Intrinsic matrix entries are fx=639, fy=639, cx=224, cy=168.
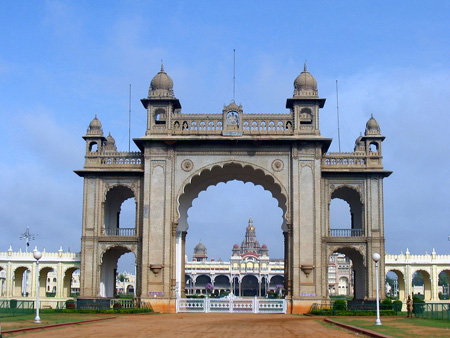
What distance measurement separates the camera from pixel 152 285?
123 ft

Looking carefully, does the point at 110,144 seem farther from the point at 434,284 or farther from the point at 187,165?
the point at 434,284

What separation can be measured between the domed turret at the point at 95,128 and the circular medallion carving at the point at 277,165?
36.6 ft

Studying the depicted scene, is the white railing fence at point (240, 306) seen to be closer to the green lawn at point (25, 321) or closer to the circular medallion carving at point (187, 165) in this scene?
the circular medallion carving at point (187, 165)

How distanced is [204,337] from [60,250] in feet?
103

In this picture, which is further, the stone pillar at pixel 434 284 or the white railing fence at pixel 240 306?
the stone pillar at pixel 434 284

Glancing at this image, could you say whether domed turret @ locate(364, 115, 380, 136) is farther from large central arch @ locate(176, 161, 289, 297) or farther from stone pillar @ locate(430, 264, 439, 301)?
stone pillar @ locate(430, 264, 439, 301)

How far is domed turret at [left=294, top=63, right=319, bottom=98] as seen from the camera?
38938 millimetres

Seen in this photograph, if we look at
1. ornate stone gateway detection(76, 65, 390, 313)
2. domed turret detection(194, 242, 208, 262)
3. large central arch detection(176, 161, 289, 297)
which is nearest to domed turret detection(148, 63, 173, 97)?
ornate stone gateway detection(76, 65, 390, 313)

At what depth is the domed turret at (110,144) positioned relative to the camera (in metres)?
41.3

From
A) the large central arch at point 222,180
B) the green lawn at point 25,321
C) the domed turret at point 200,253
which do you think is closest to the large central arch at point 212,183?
the large central arch at point 222,180

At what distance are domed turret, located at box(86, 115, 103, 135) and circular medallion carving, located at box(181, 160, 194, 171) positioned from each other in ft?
19.5

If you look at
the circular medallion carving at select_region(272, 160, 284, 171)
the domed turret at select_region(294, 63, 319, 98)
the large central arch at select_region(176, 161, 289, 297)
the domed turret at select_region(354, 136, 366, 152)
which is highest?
the domed turret at select_region(294, 63, 319, 98)

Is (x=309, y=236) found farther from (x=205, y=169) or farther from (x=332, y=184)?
(x=205, y=169)

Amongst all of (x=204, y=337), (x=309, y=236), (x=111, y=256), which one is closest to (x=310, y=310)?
(x=309, y=236)
